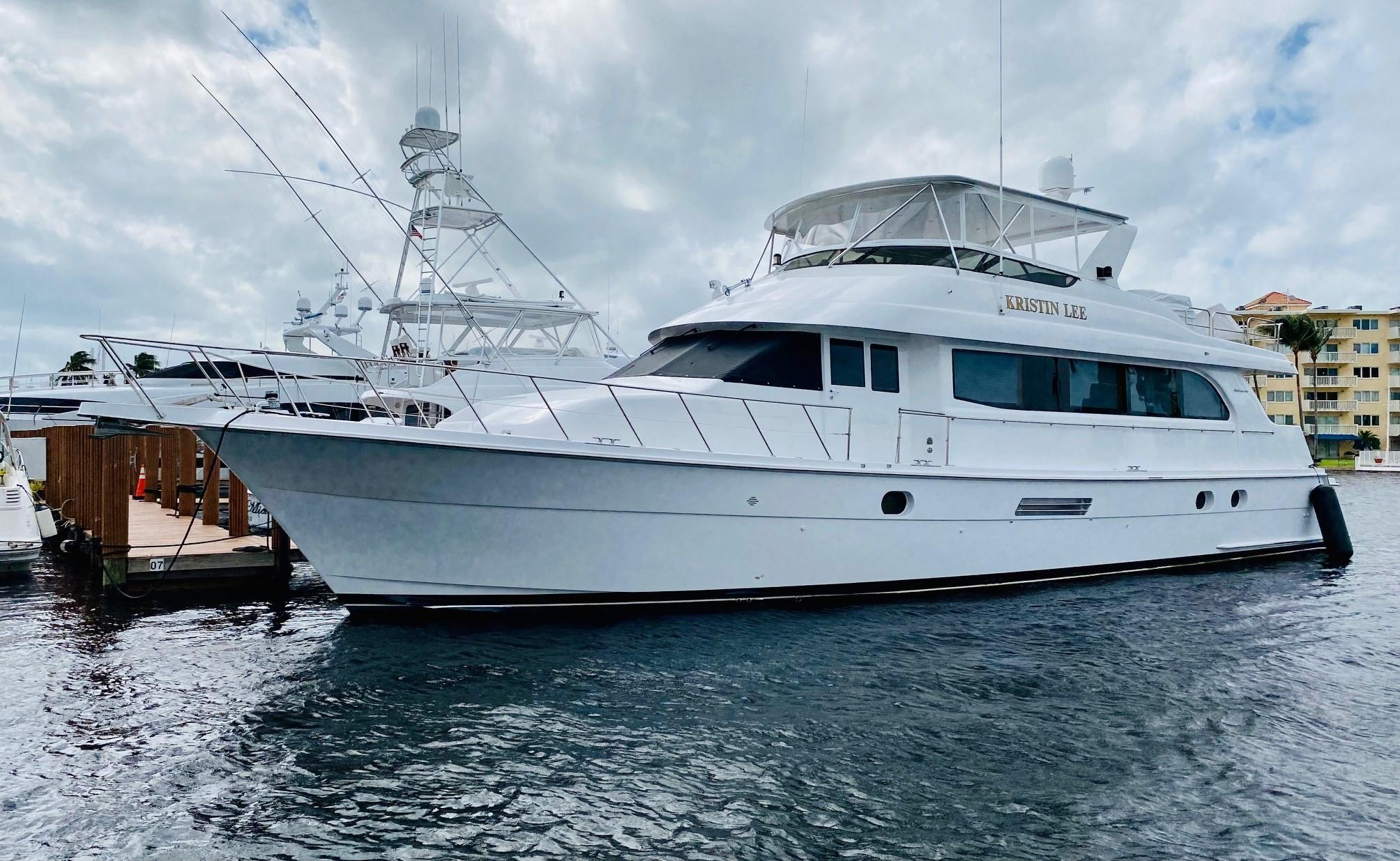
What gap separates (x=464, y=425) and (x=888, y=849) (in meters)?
5.26

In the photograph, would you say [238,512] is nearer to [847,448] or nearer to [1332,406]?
[847,448]

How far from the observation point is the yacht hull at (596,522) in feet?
23.2

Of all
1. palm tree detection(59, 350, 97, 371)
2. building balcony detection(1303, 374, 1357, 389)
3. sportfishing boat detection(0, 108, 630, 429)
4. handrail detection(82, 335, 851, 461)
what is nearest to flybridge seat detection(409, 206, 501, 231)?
sportfishing boat detection(0, 108, 630, 429)

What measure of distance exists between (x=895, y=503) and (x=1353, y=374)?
193ft

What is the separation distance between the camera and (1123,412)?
10766 mm

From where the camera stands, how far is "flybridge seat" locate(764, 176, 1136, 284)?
10047 millimetres

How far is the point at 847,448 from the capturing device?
8.62 meters

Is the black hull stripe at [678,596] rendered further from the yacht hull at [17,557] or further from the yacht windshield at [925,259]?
the yacht hull at [17,557]

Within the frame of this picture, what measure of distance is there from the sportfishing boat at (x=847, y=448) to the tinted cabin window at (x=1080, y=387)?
0.11 feet

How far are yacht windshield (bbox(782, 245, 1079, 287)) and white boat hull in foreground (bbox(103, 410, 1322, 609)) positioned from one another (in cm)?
269

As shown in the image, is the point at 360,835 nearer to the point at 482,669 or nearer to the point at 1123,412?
the point at 482,669

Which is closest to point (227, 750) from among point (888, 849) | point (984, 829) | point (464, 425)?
point (464, 425)

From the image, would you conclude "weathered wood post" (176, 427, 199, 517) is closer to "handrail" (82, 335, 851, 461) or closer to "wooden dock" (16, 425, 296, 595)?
"wooden dock" (16, 425, 296, 595)

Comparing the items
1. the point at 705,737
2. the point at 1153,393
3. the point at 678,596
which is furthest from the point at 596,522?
the point at 1153,393
